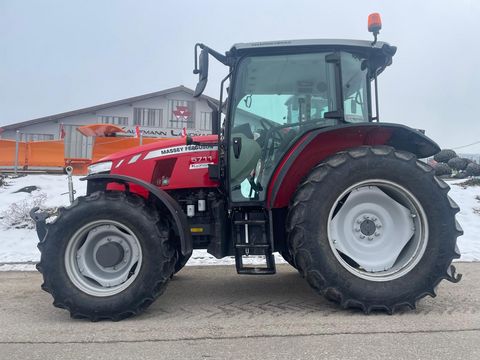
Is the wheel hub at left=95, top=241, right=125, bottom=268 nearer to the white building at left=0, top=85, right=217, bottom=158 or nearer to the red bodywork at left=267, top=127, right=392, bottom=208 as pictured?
the red bodywork at left=267, top=127, right=392, bottom=208

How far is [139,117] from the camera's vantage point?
27734mm

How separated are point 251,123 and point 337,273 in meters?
1.53

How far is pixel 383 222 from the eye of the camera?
148 inches

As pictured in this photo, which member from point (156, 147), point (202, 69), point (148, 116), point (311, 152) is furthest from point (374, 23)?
point (148, 116)

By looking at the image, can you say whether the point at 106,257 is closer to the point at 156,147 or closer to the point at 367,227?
the point at 156,147

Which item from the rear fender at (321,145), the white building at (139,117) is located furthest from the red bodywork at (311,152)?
the white building at (139,117)

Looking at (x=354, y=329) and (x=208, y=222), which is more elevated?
(x=208, y=222)

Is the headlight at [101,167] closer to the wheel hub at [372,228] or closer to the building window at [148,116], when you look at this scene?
the wheel hub at [372,228]

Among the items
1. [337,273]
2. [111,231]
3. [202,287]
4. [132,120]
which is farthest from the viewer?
[132,120]

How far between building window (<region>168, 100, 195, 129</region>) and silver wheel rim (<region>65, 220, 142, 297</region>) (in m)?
23.8

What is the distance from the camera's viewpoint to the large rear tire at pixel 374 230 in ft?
11.4

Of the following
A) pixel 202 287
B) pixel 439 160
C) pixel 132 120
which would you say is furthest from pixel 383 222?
pixel 132 120

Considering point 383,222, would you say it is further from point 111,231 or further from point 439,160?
point 439,160

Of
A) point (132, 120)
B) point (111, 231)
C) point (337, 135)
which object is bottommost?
point (111, 231)
